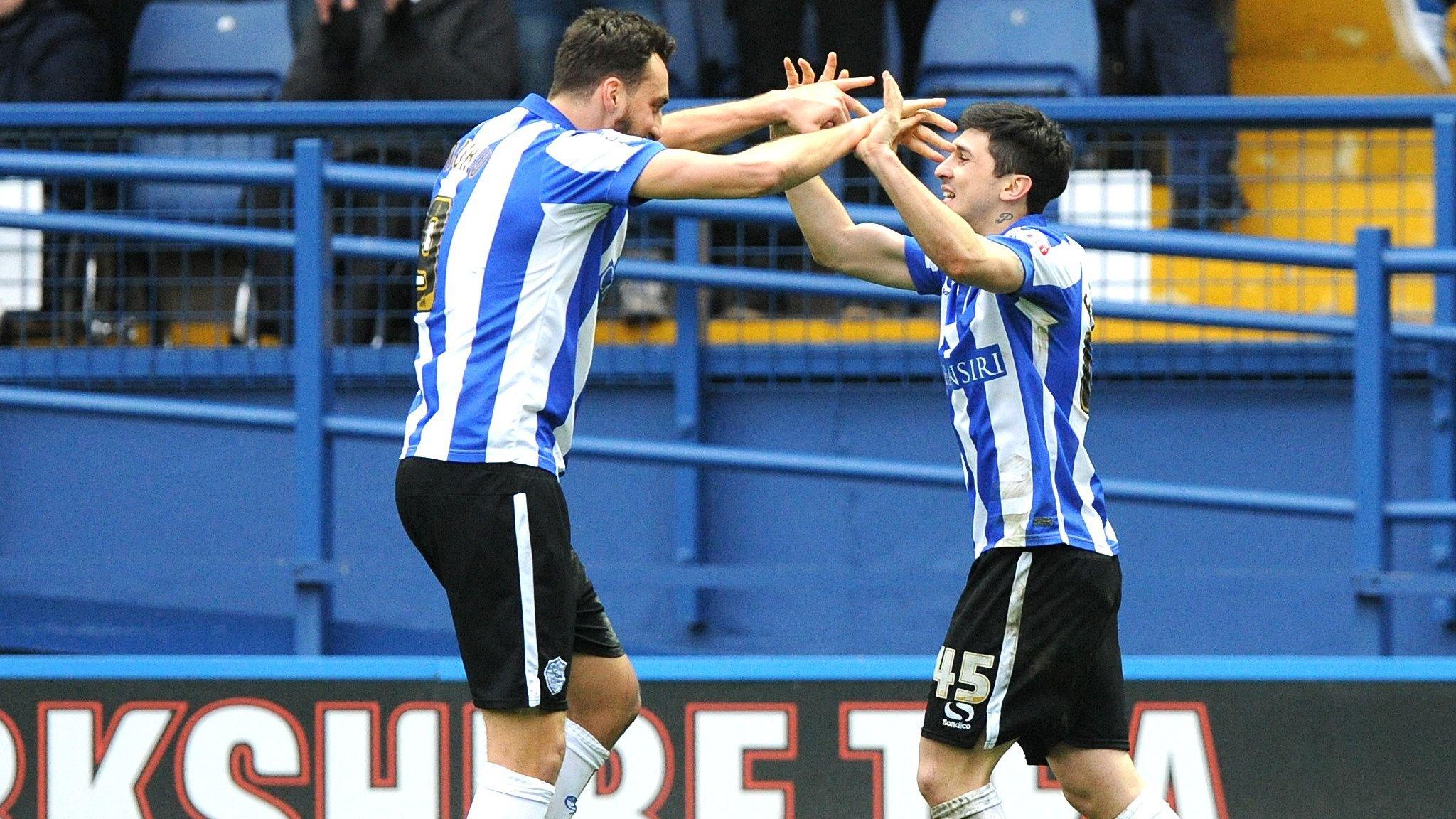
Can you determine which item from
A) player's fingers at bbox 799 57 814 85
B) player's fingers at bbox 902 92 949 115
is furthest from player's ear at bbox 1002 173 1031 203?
player's fingers at bbox 799 57 814 85

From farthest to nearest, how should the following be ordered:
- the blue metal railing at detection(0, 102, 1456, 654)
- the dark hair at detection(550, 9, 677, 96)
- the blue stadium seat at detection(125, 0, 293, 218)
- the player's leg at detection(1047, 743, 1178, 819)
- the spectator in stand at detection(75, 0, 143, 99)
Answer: the spectator in stand at detection(75, 0, 143, 99) → the blue stadium seat at detection(125, 0, 293, 218) → the blue metal railing at detection(0, 102, 1456, 654) → the player's leg at detection(1047, 743, 1178, 819) → the dark hair at detection(550, 9, 677, 96)

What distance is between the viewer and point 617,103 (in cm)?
385

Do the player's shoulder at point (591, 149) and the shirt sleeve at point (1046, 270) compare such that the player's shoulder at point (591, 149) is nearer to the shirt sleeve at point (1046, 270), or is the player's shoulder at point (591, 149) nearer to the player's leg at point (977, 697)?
the shirt sleeve at point (1046, 270)

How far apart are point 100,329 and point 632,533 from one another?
1763 millimetres

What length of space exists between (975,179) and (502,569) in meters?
1.25

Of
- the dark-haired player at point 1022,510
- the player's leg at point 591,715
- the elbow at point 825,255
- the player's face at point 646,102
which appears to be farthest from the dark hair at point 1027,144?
the player's leg at point 591,715

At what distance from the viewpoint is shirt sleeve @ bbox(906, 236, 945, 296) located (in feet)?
13.6

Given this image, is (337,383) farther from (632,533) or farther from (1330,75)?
(1330,75)

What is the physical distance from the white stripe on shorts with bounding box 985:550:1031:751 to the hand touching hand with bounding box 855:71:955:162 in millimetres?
864

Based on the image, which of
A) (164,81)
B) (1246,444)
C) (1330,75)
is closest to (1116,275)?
(1246,444)

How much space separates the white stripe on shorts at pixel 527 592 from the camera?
145 inches

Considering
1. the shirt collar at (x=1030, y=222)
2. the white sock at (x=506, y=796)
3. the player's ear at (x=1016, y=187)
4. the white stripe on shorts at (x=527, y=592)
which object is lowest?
the white sock at (x=506, y=796)

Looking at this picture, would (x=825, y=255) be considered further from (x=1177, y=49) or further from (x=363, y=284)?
(x=1177, y=49)

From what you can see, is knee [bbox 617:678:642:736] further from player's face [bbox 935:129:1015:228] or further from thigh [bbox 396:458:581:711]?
player's face [bbox 935:129:1015:228]
